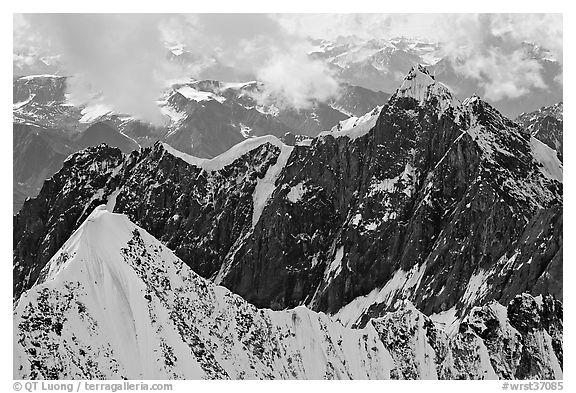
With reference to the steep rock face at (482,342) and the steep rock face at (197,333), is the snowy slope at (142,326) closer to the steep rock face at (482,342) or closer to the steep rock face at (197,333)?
the steep rock face at (197,333)

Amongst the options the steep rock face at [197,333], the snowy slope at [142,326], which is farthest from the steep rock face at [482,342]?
the snowy slope at [142,326]

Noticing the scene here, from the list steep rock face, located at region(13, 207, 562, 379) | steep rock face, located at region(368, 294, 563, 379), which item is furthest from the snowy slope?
steep rock face, located at region(368, 294, 563, 379)

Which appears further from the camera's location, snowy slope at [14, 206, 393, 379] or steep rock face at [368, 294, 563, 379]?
steep rock face at [368, 294, 563, 379]

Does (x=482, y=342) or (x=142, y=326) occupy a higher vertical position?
(x=482, y=342)

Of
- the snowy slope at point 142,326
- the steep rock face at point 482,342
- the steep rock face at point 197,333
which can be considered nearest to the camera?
the snowy slope at point 142,326

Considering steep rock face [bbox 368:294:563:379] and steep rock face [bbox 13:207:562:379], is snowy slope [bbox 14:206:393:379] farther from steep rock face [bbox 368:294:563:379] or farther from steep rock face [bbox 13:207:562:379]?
steep rock face [bbox 368:294:563:379]

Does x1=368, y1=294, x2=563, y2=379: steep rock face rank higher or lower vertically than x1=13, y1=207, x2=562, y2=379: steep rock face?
higher

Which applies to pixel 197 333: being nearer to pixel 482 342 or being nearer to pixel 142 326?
pixel 142 326

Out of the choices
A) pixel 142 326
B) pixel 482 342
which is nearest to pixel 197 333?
pixel 142 326

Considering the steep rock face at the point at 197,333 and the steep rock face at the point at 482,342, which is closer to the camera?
the steep rock face at the point at 197,333

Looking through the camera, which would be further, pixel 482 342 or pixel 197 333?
pixel 482 342
